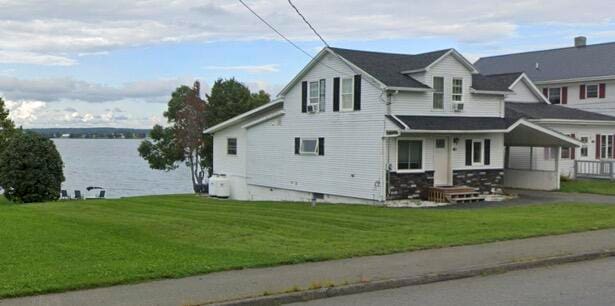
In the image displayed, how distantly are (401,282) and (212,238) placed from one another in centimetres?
503

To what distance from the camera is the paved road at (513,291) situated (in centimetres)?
875

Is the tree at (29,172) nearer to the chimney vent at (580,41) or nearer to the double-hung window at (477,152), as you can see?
the double-hung window at (477,152)

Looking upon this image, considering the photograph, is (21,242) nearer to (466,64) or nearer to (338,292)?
(338,292)

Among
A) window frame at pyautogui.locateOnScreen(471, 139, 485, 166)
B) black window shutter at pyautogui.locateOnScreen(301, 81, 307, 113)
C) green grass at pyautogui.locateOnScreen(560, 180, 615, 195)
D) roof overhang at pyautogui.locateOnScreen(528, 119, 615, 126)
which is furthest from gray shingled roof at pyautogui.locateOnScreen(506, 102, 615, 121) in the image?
black window shutter at pyautogui.locateOnScreen(301, 81, 307, 113)

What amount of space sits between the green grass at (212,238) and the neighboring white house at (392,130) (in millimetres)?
5235

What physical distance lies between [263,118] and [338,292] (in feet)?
78.1

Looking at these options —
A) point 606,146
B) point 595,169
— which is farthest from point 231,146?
point 606,146

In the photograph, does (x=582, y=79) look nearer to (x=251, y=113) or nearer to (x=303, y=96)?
(x=303, y=96)

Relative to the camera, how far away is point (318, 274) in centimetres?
1013

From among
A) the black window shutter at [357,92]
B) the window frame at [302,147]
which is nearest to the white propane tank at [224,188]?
the window frame at [302,147]

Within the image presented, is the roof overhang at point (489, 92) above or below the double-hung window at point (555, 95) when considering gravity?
below

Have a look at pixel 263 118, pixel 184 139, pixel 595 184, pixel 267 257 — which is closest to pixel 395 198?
pixel 263 118

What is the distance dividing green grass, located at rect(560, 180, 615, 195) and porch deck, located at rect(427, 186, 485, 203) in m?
6.17

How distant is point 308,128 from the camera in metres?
29.6
